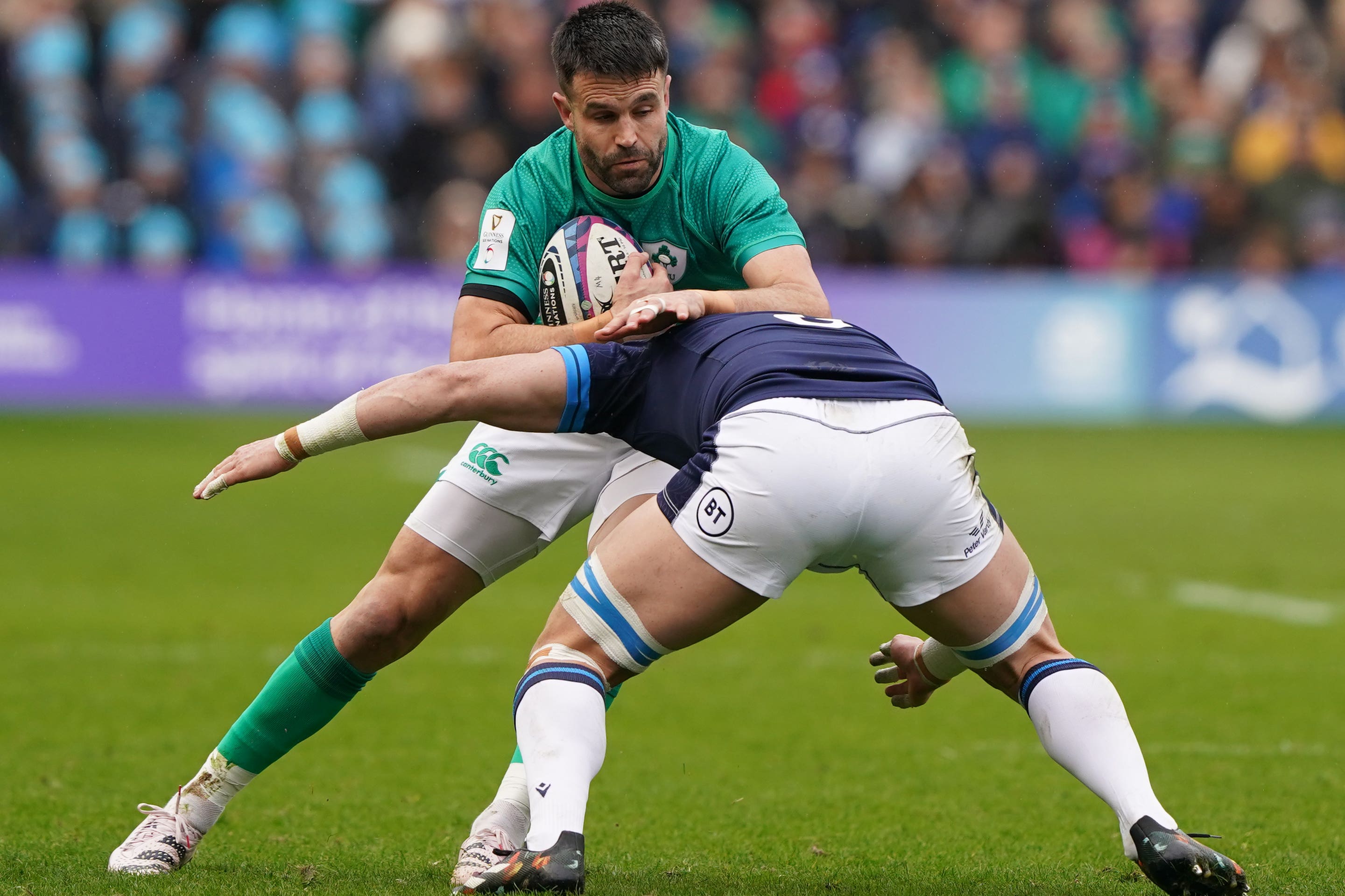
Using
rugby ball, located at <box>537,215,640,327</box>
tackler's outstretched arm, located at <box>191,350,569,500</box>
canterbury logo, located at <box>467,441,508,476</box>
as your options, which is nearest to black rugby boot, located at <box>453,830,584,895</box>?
tackler's outstretched arm, located at <box>191,350,569,500</box>

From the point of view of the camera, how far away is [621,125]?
4.63 meters

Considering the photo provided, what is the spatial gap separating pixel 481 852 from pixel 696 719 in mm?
2405

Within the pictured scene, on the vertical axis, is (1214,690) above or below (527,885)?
below

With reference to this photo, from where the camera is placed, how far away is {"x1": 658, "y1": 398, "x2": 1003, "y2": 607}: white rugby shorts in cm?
369

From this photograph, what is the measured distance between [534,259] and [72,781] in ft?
7.69

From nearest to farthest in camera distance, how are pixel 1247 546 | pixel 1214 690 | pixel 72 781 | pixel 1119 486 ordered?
pixel 72 781
pixel 1214 690
pixel 1247 546
pixel 1119 486

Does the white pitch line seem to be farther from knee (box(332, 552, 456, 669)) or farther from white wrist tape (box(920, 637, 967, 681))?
knee (box(332, 552, 456, 669))

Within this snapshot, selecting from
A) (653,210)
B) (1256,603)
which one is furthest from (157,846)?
(1256,603)

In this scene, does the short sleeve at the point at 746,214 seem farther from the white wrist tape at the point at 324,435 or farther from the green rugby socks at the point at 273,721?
the green rugby socks at the point at 273,721

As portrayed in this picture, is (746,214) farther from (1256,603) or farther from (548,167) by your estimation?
(1256,603)

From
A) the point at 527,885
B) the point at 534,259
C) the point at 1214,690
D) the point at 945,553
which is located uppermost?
the point at 534,259

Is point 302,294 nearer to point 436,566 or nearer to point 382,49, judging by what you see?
point 382,49

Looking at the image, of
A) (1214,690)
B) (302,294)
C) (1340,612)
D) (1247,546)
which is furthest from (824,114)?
(1214,690)

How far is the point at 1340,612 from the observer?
8.92m
